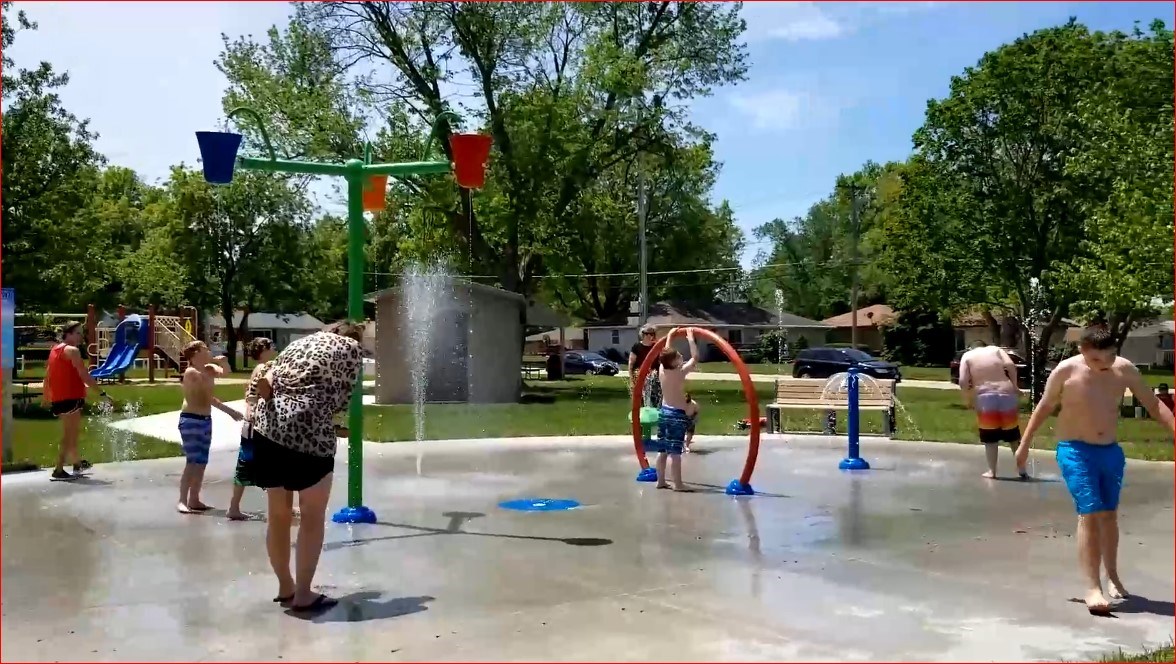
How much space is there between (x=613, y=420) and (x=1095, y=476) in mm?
13874

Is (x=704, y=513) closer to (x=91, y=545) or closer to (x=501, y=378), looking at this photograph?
(x=91, y=545)

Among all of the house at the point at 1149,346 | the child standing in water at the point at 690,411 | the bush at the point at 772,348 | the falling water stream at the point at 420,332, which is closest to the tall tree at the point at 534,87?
the falling water stream at the point at 420,332

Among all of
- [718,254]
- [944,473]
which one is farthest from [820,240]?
[944,473]

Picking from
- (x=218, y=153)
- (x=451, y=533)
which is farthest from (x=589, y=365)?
(x=218, y=153)

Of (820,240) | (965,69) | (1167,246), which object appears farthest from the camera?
(820,240)

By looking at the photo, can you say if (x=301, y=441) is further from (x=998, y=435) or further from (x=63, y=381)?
(x=998, y=435)

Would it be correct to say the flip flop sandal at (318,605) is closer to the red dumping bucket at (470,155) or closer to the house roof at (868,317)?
the red dumping bucket at (470,155)

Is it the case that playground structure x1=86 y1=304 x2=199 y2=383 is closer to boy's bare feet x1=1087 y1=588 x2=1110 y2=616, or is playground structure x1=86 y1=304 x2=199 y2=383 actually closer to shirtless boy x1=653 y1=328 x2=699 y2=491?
shirtless boy x1=653 y1=328 x2=699 y2=491

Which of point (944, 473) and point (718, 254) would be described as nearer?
point (944, 473)

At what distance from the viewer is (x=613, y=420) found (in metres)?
19.3

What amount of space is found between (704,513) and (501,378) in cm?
1612

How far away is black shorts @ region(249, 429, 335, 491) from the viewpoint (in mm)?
5625

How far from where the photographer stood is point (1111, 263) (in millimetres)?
17797

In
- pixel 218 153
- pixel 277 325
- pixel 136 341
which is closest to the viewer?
pixel 218 153
